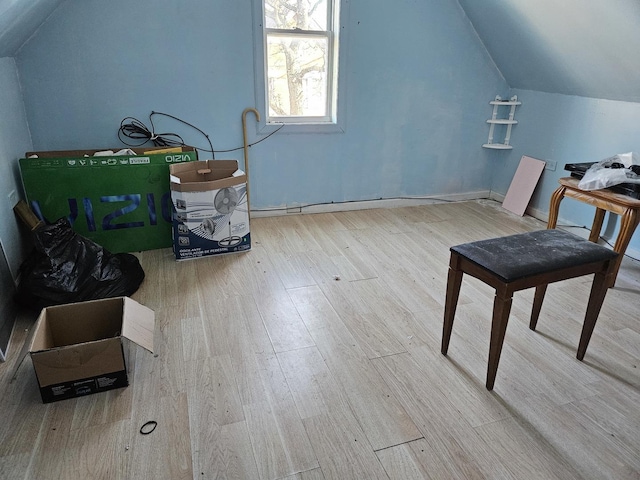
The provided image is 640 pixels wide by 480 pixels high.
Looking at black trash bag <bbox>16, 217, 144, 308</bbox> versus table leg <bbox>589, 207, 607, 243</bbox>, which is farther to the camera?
table leg <bbox>589, 207, 607, 243</bbox>

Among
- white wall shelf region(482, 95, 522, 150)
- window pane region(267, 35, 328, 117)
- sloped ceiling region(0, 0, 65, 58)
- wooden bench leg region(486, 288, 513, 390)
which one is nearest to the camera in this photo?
wooden bench leg region(486, 288, 513, 390)

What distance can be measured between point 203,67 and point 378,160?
5.35ft

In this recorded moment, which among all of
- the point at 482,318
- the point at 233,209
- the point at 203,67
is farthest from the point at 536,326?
the point at 203,67

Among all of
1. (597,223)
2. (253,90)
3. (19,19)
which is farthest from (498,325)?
(19,19)

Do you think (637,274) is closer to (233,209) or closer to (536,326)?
(536,326)

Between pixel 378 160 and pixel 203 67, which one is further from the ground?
pixel 203 67

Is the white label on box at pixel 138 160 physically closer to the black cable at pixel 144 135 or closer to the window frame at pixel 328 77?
the black cable at pixel 144 135

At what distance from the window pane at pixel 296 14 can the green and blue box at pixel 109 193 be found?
3.90ft

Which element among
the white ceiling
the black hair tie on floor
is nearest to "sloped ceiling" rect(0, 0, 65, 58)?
the white ceiling

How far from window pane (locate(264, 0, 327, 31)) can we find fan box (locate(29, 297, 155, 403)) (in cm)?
236

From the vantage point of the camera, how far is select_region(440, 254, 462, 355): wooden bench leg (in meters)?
1.83

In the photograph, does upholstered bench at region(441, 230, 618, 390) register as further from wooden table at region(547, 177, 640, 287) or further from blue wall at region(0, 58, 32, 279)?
blue wall at region(0, 58, 32, 279)

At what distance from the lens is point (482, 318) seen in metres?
2.30

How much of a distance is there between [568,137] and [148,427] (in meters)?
→ 3.57
